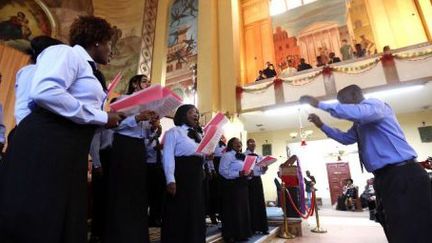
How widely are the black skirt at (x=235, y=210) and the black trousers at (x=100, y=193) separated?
1669 millimetres

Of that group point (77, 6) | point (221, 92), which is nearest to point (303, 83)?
point (221, 92)

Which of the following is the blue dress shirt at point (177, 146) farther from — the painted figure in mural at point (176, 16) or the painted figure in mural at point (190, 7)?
the painted figure in mural at point (176, 16)

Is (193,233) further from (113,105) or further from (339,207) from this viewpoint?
(339,207)

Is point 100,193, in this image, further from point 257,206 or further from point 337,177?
point 337,177

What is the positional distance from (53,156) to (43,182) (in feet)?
0.32

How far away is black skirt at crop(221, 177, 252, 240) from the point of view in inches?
130

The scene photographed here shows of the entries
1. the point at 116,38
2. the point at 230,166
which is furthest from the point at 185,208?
the point at 116,38

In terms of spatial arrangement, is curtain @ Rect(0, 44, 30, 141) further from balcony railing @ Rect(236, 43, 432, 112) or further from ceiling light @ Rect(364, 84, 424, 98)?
ceiling light @ Rect(364, 84, 424, 98)

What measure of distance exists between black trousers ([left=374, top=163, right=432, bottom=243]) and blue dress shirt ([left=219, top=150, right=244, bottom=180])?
1933 mm

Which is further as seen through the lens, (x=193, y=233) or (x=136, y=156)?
(x=193, y=233)

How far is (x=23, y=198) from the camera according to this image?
0.90 metres

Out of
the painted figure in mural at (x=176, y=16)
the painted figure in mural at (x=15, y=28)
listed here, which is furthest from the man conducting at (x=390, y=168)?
the painted figure in mural at (x=176, y=16)

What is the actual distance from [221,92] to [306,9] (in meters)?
5.48

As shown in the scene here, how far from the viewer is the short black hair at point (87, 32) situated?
4.37 feet
